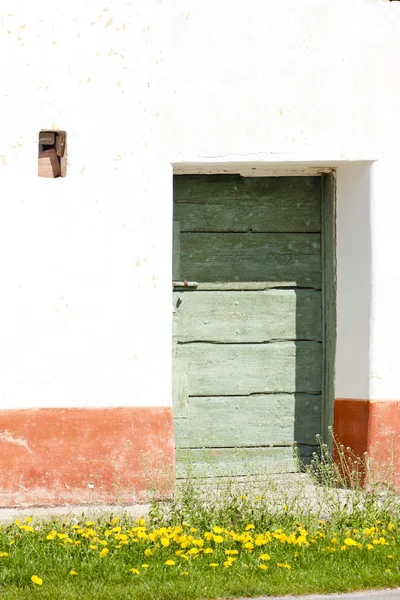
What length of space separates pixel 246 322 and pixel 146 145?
1443 mm

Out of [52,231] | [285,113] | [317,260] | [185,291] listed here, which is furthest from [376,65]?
[52,231]

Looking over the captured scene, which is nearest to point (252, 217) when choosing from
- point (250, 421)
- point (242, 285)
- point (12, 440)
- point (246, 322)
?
point (242, 285)

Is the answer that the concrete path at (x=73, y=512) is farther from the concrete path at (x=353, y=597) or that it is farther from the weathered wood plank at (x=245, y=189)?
the weathered wood plank at (x=245, y=189)

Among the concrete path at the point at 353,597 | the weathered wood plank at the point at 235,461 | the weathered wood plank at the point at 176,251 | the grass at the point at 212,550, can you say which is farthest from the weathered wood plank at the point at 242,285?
the concrete path at the point at 353,597

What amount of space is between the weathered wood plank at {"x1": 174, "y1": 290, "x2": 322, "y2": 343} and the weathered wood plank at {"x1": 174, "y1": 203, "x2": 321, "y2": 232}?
1.49 ft

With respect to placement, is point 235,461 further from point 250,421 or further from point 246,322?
point 246,322

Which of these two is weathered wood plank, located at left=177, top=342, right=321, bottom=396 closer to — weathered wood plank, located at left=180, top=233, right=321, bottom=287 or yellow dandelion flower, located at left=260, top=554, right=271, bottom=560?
weathered wood plank, located at left=180, top=233, right=321, bottom=287

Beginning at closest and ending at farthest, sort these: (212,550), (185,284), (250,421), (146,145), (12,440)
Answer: (212,550) → (12,440) → (146,145) → (185,284) → (250,421)

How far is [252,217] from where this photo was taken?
7.20 m

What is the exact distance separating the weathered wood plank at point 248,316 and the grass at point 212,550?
1.21 meters

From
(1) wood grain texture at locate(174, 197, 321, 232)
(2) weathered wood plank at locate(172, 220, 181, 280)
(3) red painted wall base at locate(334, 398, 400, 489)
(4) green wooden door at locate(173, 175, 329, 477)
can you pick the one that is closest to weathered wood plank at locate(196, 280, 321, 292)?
(4) green wooden door at locate(173, 175, 329, 477)

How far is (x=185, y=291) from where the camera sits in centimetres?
707

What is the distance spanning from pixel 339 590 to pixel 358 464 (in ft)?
7.08

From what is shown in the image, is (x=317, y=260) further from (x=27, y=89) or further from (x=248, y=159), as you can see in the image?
(x=27, y=89)
